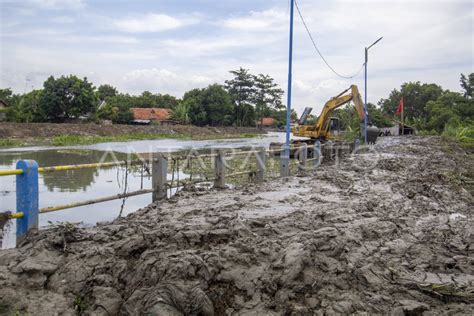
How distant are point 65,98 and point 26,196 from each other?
43.8 m

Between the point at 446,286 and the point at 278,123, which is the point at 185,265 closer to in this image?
the point at 446,286

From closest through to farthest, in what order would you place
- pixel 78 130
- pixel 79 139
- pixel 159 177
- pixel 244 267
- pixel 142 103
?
pixel 244 267 → pixel 159 177 → pixel 79 139 → pixel 78 130 → pixel 142 103

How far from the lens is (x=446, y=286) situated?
2.87 m

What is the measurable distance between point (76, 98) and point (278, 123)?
55.7m

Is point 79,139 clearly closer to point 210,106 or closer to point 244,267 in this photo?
point 210,106

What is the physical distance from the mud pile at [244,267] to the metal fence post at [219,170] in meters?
2.57

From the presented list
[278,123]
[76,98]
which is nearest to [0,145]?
[76,98]

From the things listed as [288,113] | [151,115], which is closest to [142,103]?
[151,115]

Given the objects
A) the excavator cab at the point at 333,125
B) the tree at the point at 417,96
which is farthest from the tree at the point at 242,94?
the excavator cab at the point at 333,125

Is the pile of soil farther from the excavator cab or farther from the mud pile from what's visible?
the mud pile

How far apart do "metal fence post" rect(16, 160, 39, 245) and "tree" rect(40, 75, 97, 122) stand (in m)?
42.8

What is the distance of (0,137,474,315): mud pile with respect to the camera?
276cm

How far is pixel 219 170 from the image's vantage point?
7.52 meters

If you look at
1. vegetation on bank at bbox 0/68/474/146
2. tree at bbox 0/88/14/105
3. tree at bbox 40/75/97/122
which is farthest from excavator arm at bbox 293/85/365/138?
tree at bbox 0/88/14/105
